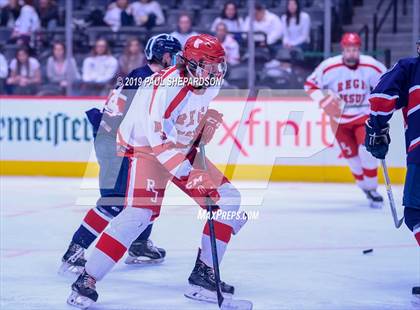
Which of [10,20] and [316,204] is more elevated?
[10,20]

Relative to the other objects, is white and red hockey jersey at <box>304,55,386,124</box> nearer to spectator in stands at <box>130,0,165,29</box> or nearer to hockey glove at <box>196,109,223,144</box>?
spectator in stands at <box>130,0,165,29</box>

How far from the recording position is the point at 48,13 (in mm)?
10508

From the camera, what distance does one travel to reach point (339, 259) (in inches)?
221

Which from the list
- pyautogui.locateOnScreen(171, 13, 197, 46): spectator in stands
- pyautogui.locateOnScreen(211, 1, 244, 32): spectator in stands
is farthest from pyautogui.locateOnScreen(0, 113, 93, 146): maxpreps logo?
pyautogui.locateOnScreen(211, 1, 244, 32): spectator in stands

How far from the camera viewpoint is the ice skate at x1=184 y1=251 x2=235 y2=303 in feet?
14.8

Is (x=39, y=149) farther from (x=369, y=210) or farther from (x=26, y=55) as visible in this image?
(x=369, y=210)

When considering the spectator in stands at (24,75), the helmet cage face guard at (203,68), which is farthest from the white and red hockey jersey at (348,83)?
the helmet cage face guard at (203,68)

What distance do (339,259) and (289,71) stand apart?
4221mm

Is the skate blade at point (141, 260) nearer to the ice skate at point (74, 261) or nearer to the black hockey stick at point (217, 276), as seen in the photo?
the ice skate at point (74, 261)

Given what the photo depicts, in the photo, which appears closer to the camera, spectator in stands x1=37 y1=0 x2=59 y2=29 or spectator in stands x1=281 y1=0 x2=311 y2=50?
spectator in stands x1=281 y1=0 x2=311 y2=50

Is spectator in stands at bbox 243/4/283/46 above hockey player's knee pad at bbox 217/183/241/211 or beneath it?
above

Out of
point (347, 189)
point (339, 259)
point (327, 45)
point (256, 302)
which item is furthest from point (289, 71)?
point (256, 302)

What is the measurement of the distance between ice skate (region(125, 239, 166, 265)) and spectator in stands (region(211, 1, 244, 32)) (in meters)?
4.76

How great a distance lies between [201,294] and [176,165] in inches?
25.2
